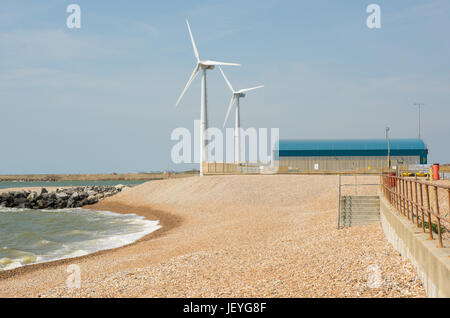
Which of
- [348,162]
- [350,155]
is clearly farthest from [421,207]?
[350,155]

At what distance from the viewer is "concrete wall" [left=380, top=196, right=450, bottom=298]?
7627 mm

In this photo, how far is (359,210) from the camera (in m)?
22.0

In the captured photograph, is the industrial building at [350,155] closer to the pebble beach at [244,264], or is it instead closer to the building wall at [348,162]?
the building wall at [348,162]

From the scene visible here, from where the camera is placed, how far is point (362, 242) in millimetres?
15211

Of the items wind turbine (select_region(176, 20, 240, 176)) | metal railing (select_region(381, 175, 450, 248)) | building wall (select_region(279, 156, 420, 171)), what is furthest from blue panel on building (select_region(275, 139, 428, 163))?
metal railing (select_region(381, 175, 450, 248))

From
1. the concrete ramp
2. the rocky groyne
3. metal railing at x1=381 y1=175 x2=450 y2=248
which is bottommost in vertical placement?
the rocky groyne

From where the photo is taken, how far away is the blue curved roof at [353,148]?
74062 mm

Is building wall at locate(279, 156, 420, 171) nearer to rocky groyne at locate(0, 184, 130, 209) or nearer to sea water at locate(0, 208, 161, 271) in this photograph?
Result: rocky groyne at locate(0, 184, 130, 209)

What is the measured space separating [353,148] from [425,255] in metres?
68.3

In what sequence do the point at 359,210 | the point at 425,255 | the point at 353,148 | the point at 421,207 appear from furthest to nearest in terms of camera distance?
the point at 353,148, the point at 359,210, the point at 421,207, the point at 425,255

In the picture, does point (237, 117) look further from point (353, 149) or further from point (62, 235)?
point (62, 235)

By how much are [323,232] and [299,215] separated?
29.8 feet

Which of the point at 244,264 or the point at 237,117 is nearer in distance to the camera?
the point at 244,264
